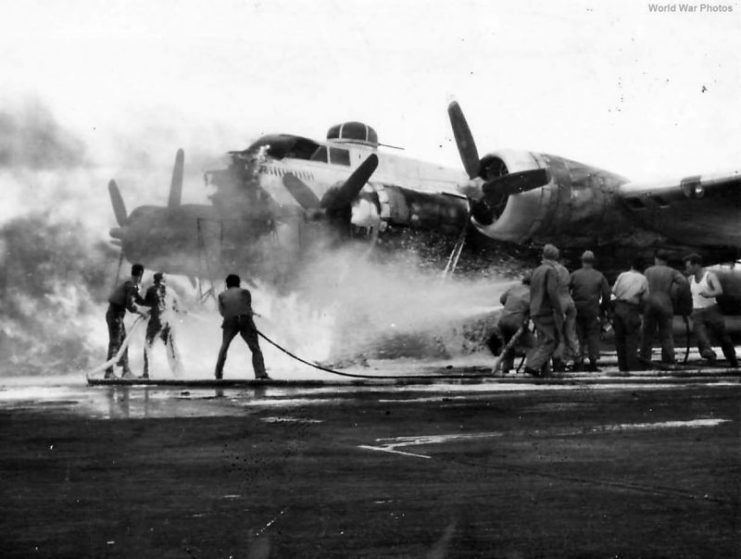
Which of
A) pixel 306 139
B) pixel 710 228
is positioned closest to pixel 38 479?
pixel 306 139

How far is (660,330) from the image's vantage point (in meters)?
16.6

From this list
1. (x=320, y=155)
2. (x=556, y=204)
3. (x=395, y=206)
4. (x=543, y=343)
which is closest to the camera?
(x=543, y=343)

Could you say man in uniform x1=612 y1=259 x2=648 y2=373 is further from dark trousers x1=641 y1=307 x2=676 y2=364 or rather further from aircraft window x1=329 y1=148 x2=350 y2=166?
aircraft window x1=329 y1=148 x2=350 y2=166

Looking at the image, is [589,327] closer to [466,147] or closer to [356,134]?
[466,147]

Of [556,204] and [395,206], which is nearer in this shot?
[395,206]

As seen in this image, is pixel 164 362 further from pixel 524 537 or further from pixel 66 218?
pixel 524 537

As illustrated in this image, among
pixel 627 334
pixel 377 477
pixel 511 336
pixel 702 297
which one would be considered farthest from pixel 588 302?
pixel 377 477

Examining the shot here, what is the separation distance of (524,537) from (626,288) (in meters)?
12.0

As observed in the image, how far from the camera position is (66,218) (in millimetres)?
23109

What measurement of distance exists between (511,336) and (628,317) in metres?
1.61

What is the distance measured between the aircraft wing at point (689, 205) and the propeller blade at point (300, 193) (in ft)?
19.5

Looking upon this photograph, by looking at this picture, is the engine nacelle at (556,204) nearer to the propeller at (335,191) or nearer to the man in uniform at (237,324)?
the propeller at (335,191)

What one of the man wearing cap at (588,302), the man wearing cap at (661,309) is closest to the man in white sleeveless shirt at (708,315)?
the man wearing cap at (661,309)

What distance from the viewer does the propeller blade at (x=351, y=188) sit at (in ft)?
65.1
